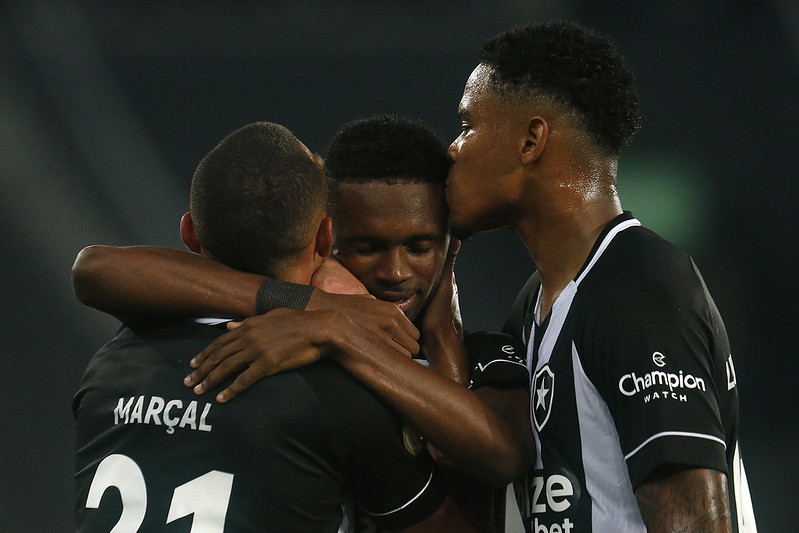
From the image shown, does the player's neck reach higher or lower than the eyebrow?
lower

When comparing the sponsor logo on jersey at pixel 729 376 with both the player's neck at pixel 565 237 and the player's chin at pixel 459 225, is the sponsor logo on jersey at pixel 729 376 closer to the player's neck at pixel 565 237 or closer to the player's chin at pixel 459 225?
the player's neck at pixel 565 237

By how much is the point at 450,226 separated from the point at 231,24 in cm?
410

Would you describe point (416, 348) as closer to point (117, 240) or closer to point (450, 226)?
point (450, 226)

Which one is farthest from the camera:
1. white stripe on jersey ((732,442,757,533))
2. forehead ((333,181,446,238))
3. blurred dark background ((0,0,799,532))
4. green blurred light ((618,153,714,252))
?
green blurred light ((618,153,714,252))

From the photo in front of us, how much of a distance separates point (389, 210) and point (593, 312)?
742 millimetres

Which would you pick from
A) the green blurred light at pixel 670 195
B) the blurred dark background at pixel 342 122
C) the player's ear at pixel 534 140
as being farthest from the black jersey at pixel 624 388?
the green blurred light at pixel 670 195

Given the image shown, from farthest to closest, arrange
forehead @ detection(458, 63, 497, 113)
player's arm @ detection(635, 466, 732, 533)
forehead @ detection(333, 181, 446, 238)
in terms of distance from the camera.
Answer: forehead @ detection(333, 181, 446, 238)
forehead @ detection(458, 63, 497, 113)
player's arm @ detection(635, 466, 732, 533)

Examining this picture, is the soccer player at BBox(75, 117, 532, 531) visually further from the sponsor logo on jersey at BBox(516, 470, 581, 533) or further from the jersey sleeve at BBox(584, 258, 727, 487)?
the jersey sleeve at BBox(584, 258, 727, 487)

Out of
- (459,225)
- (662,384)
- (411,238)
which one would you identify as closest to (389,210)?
(411,238)

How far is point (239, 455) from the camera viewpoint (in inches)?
64.3

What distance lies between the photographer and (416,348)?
6.01 ft

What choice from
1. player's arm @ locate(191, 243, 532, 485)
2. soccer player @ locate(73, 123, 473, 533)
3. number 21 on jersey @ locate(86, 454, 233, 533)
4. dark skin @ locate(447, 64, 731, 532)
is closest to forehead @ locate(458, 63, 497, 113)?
dark skin @ locate(447, 64, 731, 532)

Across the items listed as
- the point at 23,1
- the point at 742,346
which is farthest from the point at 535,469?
the point at 23,1

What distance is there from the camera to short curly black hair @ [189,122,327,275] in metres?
1.79
